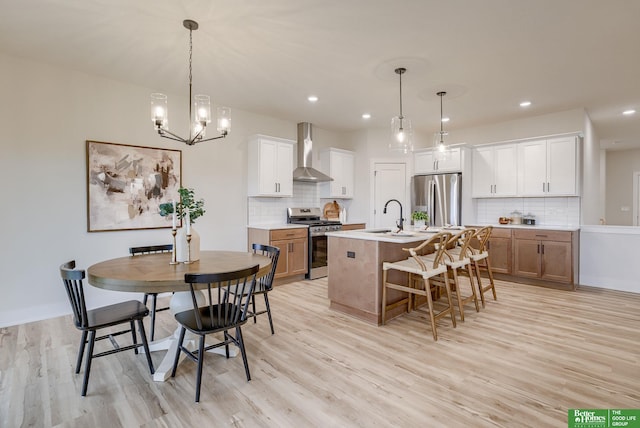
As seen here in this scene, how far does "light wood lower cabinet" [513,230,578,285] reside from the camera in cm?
465

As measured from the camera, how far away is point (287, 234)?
505 cm

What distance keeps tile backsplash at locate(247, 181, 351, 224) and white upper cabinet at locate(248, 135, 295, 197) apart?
0.92 ft

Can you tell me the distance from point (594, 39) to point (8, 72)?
223 inches

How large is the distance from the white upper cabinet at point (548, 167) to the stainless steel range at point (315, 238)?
3.16 m

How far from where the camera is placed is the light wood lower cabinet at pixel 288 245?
16.2 feet

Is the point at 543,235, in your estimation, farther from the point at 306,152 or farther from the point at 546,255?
the point at 306,152

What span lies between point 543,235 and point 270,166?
14.0 feet

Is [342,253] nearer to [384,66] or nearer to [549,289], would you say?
[384,66]

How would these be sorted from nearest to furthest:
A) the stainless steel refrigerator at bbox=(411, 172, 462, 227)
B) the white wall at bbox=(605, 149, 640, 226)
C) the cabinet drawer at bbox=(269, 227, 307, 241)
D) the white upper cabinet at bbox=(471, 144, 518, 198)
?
the cabinet drawer at bbox=(269, 227, 307, 241) < the white upper cabinet at bbox=(471, 144, 518, 198) < the stainless steel refrigerator at bbox=(411, 172, 462, 227) < the white wall at bbox=(605, 149, 640, 226)

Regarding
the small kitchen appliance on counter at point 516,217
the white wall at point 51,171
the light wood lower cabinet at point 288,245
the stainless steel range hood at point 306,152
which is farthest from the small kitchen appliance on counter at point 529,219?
the white wall at point 51,171

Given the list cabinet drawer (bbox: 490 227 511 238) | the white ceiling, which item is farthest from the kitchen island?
cabinet drawer (bbox: 490 227 511 238)

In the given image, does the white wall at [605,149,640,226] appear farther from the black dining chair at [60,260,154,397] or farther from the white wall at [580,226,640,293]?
the black dining chair at [60,260,154,397]

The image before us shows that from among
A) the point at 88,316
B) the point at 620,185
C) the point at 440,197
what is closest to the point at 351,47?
the point at 88,316

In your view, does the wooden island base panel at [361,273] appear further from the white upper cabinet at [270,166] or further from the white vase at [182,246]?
the white upper cabinet at [270,166]
